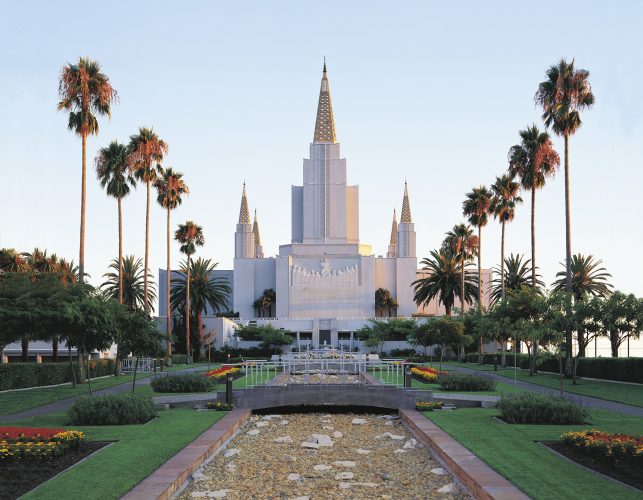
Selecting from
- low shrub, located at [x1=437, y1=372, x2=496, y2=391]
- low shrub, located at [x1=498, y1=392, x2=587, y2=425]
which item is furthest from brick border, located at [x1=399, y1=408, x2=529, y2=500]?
low shrub, located at [x1=437, y1=372, x2=496, y2=391]

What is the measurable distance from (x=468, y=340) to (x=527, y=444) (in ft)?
107

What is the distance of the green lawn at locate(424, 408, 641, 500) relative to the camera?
11180mm

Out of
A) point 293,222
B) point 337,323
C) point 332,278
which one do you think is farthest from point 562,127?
point 293,222

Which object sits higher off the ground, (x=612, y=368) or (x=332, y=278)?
(x=332, y=278)

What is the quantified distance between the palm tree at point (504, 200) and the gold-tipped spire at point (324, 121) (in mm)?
46465

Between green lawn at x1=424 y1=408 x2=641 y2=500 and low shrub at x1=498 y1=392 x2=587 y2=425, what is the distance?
1.35 ft

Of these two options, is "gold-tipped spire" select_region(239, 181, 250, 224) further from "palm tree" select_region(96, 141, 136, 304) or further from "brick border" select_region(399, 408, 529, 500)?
"brick border" select_region(399, 408, 529, 500)

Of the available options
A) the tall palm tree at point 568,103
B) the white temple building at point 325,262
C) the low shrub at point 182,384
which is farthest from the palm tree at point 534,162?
the white temple building at point 325,262

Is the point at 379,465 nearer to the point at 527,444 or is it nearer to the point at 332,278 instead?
the point at 527,444

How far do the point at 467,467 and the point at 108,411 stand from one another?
31.4ft

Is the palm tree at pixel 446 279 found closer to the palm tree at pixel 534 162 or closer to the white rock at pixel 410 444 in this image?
the palm tree at pixel 534 162

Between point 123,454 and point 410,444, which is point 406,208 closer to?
point 410,444

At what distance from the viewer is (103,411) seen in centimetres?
1914

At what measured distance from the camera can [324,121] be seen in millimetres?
102438
